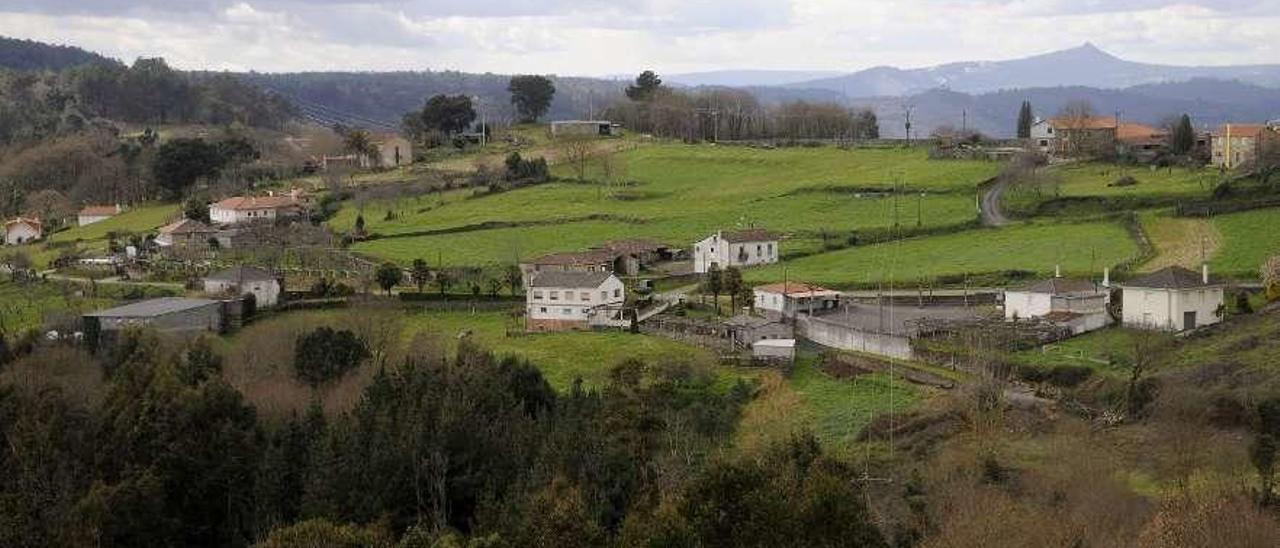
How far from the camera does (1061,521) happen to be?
1748cm

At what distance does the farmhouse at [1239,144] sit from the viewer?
5531cm

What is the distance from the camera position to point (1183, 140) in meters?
60.4

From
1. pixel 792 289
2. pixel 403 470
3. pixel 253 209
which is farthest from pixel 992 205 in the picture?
pixel 403 470

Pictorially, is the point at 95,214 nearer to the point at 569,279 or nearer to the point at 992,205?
the point at 569,279

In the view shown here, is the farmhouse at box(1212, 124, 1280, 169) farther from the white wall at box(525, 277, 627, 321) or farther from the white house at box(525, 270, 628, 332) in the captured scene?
the white house at box(525, 270, 628, 332)

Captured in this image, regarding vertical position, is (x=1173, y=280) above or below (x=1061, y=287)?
above

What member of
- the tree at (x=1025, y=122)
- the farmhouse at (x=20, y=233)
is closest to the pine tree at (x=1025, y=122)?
the tree at (x=1025, y=122)

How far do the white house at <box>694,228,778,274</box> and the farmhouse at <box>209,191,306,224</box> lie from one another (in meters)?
23.7

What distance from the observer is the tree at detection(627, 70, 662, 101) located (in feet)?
325

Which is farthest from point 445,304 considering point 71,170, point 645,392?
point 71,170

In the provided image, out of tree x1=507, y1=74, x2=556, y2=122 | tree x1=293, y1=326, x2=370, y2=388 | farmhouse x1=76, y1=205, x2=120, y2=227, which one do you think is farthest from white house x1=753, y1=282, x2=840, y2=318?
tree x1=507, y1=74, x2=556, y2=122

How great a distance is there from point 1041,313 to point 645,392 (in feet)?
36.8

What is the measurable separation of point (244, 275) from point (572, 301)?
12014 mm

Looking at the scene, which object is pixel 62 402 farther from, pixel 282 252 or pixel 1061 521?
pixel 282 252
